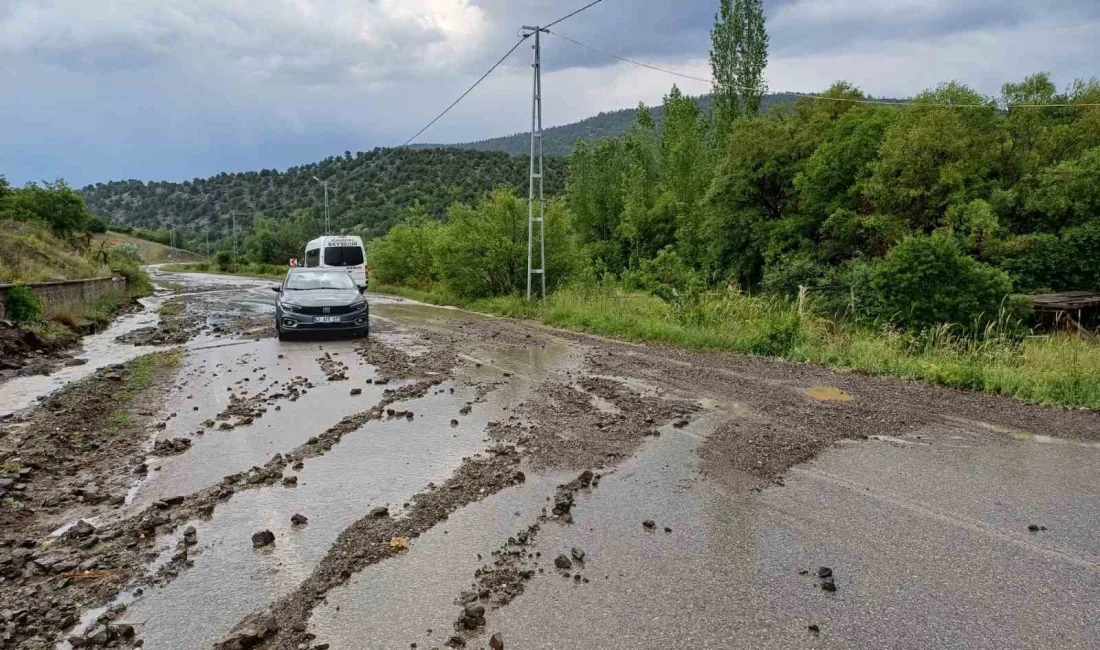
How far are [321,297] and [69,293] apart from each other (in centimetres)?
1066

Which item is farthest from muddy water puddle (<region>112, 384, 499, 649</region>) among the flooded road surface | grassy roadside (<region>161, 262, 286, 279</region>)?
grassy roadside (<region>161, 262, 286, 279</region>)

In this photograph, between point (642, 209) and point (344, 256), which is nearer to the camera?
point (344, 256)

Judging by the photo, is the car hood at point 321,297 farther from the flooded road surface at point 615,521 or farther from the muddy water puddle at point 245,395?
the flooded road surface at point 615,521

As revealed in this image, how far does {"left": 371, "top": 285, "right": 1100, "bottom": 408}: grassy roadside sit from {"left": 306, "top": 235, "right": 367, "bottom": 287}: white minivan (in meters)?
14.4

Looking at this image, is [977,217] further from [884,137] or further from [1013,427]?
[1013,427]

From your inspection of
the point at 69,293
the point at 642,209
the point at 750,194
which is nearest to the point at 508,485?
the point at 69,293

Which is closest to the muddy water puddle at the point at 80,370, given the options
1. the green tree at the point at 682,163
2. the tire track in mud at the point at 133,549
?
the tire track in mud at the point at 133,549

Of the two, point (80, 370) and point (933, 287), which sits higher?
point (933, 287)

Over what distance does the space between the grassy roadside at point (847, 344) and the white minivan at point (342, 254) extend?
47.4 feet

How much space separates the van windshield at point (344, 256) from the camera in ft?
99.3

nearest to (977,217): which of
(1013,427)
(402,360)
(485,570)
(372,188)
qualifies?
(1013,427)

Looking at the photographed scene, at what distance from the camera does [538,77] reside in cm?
1914

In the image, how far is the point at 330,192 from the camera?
8725 centimetres

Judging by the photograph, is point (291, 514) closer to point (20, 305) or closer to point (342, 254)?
point (20, 305)
